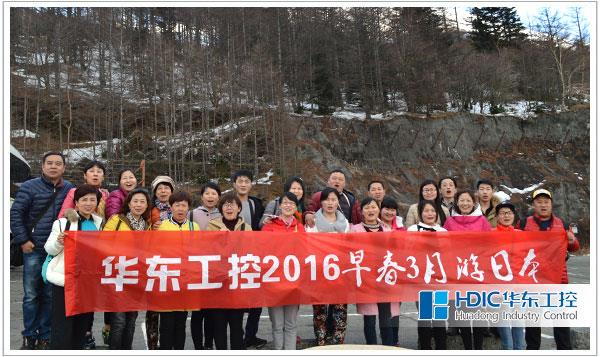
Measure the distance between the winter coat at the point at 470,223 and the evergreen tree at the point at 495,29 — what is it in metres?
36.7

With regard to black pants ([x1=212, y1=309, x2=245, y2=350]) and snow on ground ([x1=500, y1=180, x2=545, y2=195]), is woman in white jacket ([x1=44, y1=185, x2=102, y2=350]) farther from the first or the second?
snow on ground ([x1=500, y1=180, x2=545, y2=195])

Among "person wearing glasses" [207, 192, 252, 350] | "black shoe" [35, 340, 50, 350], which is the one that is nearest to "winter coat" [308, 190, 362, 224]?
"person wearing glasses" [207, 192, 252, 350]

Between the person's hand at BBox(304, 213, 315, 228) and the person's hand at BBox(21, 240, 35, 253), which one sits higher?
the person's hand at BBox(304, 213, 315, 228)

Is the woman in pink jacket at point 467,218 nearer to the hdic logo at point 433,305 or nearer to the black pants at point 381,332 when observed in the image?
the hdic logo at point 433,305

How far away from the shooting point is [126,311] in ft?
15.0

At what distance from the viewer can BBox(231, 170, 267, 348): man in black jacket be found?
5316mm

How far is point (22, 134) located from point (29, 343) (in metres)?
21.2

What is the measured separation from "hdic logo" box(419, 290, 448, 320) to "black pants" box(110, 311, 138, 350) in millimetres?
2965

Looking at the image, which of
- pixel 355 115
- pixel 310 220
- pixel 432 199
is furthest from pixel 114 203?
pixel 355 115

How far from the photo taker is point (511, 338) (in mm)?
4863

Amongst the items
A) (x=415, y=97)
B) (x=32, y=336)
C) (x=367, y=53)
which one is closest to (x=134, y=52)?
(x=367, y=53)

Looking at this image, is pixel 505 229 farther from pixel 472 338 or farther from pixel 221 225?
pixel 221 225

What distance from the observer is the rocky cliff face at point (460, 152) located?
→ 85.2 ft
